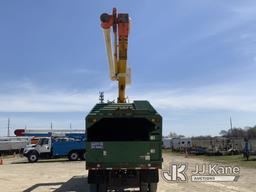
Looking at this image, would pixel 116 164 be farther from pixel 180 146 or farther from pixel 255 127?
pixel 255 127

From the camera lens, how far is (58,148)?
46.6 meters

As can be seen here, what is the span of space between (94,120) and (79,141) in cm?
3154

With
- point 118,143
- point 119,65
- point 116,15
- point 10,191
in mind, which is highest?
point 116,15

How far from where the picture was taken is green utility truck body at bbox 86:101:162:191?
1502cm

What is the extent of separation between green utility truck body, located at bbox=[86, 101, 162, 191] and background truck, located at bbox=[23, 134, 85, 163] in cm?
3089

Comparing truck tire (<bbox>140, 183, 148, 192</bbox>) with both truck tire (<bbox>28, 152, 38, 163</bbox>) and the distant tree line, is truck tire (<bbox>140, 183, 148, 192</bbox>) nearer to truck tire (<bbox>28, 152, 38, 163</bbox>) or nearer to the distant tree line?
truck tire (<bbox>28, 152, 38, 163</bbox>)

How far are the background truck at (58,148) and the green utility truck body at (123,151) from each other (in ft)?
101

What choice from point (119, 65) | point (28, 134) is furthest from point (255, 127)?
point (119, 65)

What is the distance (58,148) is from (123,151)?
107ft

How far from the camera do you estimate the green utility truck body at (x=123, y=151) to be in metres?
15.0

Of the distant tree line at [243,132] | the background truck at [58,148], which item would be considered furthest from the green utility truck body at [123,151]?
the distant tree line at [243,132]

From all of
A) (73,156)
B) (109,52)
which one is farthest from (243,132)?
(109,52)

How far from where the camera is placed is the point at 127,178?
15.3 metres

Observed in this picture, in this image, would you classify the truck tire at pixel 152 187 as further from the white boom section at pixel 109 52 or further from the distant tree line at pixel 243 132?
the distant tree line at pixel 243 132
